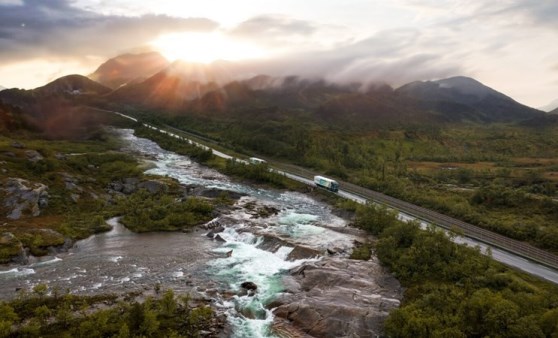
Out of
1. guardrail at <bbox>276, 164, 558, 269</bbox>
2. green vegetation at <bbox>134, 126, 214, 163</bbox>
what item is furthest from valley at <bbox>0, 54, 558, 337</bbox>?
green vegetation at <bbox>134, 126, 214, 163</bbox>

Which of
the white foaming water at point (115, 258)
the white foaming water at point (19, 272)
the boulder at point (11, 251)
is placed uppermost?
the boulder at point (11, 251)

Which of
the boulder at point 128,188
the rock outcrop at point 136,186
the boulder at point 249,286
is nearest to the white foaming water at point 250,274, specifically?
the boulder at point 249,286

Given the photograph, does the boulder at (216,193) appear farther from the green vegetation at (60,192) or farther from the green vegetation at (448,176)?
the green vegetation at (448,176)

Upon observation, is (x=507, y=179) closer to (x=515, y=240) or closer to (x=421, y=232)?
(x=515, y=240)

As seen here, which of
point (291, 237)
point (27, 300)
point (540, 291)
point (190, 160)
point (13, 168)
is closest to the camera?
point (27, 300)

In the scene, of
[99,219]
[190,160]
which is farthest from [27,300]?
[190,160]

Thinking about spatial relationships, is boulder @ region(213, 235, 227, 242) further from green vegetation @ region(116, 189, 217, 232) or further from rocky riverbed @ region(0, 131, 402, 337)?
green vegetation @ region(116, 189, 217, 232)
